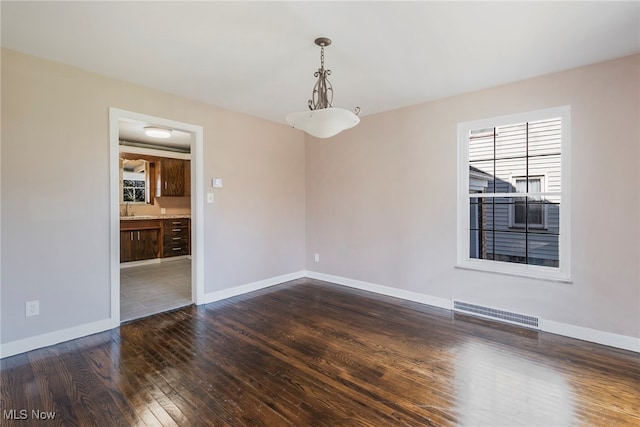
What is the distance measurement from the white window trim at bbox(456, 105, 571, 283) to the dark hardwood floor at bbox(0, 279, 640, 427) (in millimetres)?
602

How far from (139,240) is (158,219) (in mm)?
542

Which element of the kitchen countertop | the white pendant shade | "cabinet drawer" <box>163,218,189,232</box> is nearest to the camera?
the white pendant shade

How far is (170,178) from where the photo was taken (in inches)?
266

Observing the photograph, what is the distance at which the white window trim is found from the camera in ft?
9.80

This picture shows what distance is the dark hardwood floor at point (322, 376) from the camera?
1864mm

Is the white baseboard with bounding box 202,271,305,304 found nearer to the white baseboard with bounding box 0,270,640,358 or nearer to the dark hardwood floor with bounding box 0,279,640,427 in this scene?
the white baseboard with bounding box 0,270,640,358

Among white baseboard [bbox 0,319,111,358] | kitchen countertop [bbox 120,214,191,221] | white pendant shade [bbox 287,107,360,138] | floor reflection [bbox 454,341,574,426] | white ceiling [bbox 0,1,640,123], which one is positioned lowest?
floor reflection [bbox 454,341,574,426]

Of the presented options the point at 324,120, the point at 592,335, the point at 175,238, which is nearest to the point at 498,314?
the point at 592,335

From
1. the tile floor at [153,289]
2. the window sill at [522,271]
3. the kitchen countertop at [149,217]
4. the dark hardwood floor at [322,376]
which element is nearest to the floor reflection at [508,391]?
the dark hardwood floor at [322,376]

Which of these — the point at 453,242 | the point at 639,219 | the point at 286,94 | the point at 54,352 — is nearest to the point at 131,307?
the point at 54,352

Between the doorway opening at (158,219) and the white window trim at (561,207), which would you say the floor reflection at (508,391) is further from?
the doorway opening at (158,219)

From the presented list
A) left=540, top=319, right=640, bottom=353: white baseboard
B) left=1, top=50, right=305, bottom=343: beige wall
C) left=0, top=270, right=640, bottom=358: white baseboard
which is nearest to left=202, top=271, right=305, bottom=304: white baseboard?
left=0, top=270, right=640, bottom=358: white baseboard

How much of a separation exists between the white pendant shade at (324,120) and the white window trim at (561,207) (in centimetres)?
188

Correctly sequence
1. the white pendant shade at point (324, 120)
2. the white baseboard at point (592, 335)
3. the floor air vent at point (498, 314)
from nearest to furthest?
the white pendant shade at point (324, 120) → the white baseboard at point (592, 335) → the floor air vent at point (498, 314)
